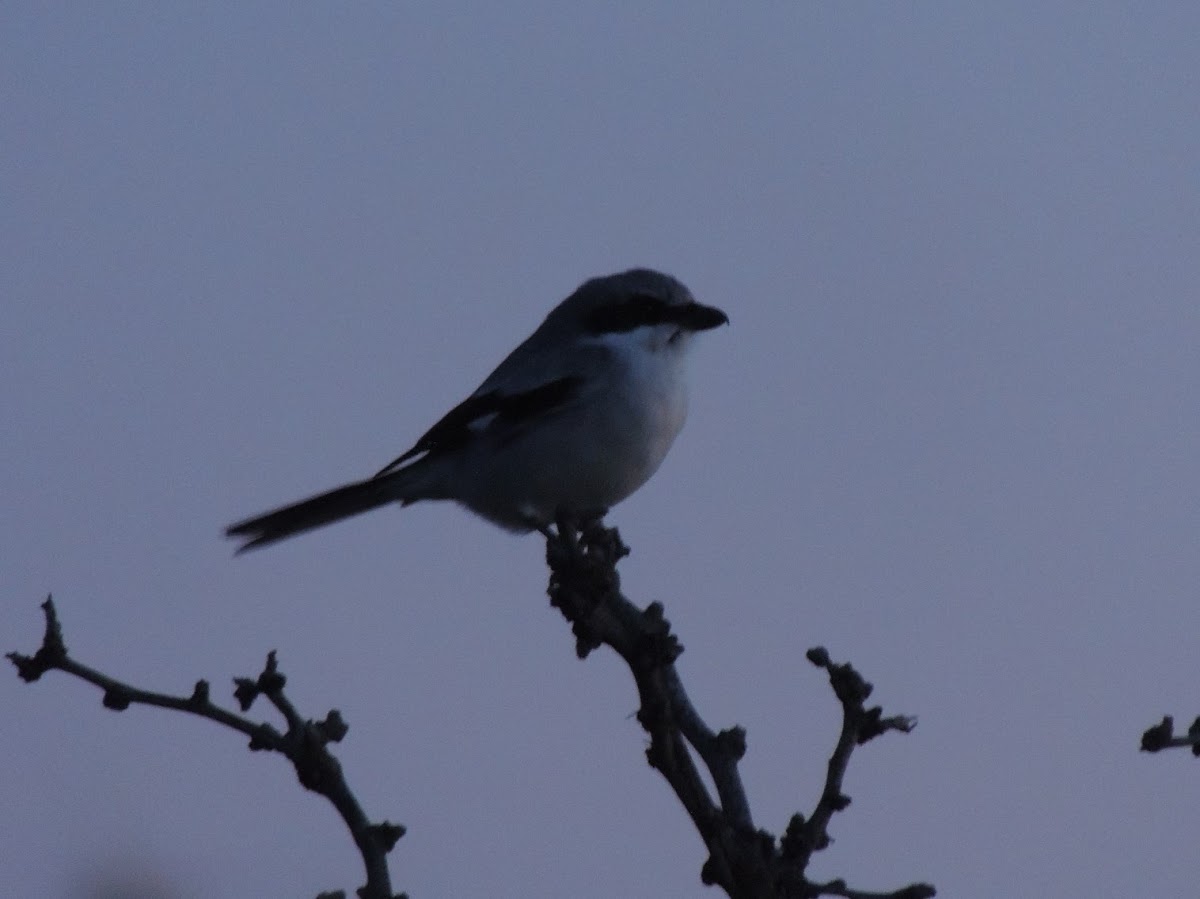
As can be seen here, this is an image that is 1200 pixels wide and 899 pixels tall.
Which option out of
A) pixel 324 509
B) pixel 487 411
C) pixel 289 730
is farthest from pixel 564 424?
pixel 289 730

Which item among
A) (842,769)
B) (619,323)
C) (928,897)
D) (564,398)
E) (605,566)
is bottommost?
(928,897)

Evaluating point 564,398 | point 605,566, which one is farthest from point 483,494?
point 605,566

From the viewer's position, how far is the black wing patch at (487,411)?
5375mm

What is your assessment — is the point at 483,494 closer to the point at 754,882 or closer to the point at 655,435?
the point at 655,435

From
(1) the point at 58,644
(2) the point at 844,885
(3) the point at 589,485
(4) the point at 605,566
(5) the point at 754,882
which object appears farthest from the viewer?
(3) the point at 589,485

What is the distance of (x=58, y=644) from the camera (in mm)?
2693

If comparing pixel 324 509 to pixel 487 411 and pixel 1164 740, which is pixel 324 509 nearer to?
pixel 487 411

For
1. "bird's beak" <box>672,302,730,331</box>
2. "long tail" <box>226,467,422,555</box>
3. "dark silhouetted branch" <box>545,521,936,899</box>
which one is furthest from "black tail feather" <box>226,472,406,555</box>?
"dark silhouetted branch" <box>545,521,936,899</box>

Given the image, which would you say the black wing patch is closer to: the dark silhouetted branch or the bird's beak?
the bird's beak

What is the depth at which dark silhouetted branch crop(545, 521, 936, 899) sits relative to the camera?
7.76 ft

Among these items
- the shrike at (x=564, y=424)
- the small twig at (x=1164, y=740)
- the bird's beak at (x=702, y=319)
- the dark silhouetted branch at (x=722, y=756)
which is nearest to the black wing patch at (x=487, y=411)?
the shrike at (x=564, y=424)

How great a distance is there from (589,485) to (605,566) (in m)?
1.87

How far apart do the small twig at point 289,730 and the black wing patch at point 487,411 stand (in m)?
2.71

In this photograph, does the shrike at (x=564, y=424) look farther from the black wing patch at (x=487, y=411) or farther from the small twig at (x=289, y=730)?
the small twig at (x=289, y=730)
